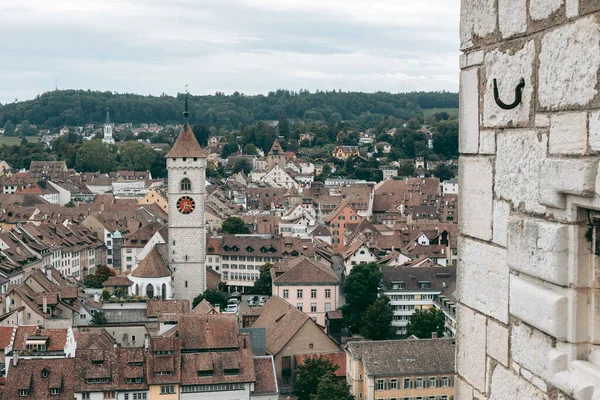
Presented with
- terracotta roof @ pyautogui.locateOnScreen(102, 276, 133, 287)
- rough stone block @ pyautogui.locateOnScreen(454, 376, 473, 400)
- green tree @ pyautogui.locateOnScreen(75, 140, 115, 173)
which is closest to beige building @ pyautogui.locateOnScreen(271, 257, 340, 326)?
terracotta roof @ pyautogui.locateOnScreen(102, 276, 133, 287)

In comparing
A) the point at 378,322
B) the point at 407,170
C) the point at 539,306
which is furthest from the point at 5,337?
the point at 407,170

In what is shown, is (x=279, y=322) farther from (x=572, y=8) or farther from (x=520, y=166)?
(x=572, y=8)

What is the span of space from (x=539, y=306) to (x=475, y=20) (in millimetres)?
1098

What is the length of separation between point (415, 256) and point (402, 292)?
382 inches

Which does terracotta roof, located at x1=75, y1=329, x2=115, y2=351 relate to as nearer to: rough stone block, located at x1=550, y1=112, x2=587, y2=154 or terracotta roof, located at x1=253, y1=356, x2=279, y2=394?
terracotta roof, located at x1=253, y1=356, x2=279, y2=394

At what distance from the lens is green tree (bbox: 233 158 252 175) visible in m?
114

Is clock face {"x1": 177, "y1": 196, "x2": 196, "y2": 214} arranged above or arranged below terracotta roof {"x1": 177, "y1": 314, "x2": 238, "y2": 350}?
above

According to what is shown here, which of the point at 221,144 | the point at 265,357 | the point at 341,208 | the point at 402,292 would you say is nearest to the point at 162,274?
the point at 402,292

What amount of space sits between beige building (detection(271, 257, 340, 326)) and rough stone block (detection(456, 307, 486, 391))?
39.4m

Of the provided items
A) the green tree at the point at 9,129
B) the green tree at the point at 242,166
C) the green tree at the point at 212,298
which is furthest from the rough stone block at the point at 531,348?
the green tree at the point at 9,129

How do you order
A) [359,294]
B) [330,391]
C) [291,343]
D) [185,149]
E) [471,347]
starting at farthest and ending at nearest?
[185,149] < [359,294] < [291,343] < [330,391] < [471,347]

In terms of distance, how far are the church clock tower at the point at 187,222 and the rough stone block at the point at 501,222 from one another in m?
41.6

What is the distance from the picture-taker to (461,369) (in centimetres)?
343

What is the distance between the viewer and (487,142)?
3148mm
